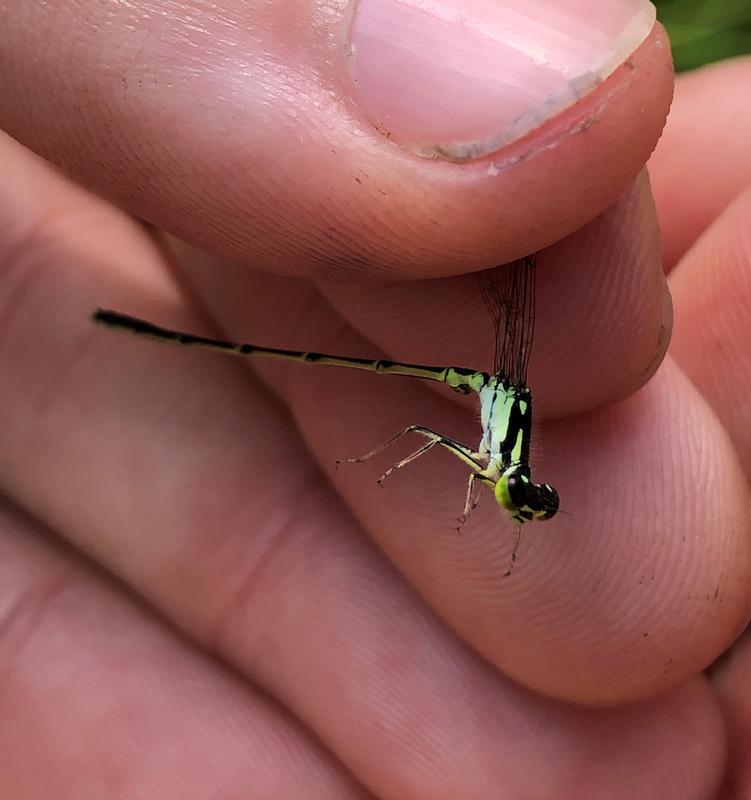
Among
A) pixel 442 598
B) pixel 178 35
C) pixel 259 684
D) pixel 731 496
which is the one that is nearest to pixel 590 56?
pixel 178 35

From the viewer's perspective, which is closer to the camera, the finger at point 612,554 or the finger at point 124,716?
the finger at point 612,554

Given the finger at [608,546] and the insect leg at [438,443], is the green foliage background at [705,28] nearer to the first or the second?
the finger at [608,546]

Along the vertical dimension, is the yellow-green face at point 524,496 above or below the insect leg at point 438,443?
above

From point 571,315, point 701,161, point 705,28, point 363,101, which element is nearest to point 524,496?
point 571,315

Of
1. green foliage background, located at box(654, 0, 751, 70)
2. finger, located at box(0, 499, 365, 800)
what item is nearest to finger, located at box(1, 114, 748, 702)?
finger, located at box(0, 499, 365, 800)

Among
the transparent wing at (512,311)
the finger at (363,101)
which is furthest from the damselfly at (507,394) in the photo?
the finger at (363,101)

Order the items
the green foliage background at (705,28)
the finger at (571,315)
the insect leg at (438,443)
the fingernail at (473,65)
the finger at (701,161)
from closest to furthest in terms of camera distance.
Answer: the fingernail at (473,65) < the finger at (571,315) < the insect leg at (438,443) < the finger at (701,161) < the green foliage background at (705,28)

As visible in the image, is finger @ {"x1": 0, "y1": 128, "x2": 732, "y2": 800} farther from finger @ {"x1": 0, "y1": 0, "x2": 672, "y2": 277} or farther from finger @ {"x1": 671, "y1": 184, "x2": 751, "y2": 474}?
finger @ {"x1": 0, "y1": 0, "x2": 672, "y2": 277}
